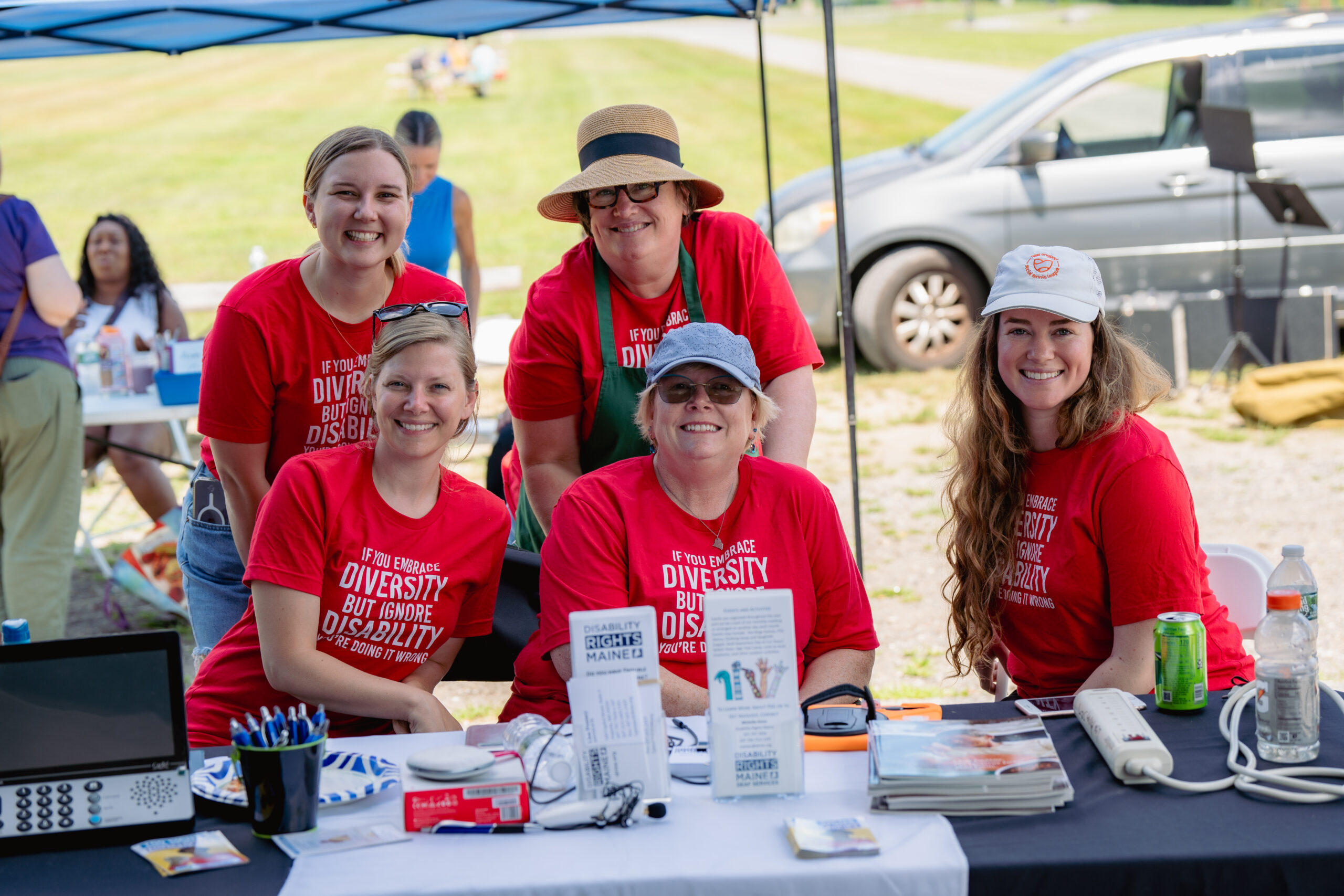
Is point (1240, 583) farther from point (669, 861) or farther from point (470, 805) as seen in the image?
point (470, 805)

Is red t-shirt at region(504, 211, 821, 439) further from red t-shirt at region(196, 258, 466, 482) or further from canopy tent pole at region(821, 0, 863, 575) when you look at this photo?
canopy tent pole at region(821, 0, 863, 575)

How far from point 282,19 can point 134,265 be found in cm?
228

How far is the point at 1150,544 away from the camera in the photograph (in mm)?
2363

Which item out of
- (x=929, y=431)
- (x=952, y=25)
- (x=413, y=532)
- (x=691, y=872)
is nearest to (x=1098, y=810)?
(x=691, y=872)

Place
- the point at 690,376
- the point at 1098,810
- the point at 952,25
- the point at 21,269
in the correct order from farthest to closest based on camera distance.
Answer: the point at 952,25
the point at 21,269
the point at 690,376
the point at 1098,810

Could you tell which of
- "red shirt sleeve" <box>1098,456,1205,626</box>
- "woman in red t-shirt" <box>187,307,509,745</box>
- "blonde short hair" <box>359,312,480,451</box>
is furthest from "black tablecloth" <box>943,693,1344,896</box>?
"blonde short hair" <box>359,312,480,451</box>

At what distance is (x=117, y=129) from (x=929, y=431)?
62.9 feet

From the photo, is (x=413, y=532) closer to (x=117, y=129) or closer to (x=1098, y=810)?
(x=1098, y=810)

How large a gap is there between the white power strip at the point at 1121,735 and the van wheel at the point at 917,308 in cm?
560

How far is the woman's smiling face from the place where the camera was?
251 cm

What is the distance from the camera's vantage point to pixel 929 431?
7035mm

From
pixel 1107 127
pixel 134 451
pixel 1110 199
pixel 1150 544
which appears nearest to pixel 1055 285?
pixel 1150 544

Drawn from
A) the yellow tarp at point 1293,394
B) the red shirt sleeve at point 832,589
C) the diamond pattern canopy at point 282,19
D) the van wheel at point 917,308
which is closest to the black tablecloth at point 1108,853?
the red shirt sleeve at point 832,589

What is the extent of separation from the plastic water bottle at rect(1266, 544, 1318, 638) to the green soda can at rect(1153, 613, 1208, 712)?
0.15 m
